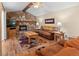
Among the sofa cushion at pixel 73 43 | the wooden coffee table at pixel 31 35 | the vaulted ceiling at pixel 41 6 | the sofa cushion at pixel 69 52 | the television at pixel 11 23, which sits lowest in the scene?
the sofa cushion at pixel 69 52

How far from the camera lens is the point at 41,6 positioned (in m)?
1.86

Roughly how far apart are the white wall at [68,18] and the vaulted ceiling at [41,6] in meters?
0.06

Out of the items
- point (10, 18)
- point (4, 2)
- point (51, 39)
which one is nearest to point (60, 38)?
point (51, 39)

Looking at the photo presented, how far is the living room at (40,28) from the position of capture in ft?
6.02

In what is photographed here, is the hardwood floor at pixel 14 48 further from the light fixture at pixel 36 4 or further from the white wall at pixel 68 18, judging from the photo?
the light fixture at pixel 36 4

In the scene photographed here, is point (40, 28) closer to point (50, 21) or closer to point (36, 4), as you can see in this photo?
point (50, 21)

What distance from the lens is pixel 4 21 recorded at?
6.04 ft

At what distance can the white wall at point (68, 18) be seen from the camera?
184cm

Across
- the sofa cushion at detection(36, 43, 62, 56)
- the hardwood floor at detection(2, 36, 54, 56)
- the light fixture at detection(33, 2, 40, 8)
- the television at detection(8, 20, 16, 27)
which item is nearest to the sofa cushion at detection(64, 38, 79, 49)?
the sofa cushion at detection(36, 43, 62, 56)

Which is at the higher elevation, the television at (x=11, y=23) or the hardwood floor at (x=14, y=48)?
the television at (x=11, y=23)

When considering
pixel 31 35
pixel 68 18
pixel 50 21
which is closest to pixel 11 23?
pixel 31 35

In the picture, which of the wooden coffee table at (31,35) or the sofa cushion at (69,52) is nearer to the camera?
the sofa cushion at (69,52)

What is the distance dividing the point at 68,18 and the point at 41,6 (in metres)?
0.42

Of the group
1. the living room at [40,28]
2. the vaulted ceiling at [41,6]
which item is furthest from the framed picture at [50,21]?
the vaulted ceiling at [41,6]
